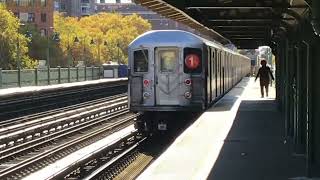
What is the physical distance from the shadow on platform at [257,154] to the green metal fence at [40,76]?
24735 millimetres

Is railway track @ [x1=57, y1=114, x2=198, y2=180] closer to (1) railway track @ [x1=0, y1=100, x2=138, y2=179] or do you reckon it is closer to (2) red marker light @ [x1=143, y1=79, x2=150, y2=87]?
(1) railway track @ [x1=0, y1=100, x2=138, y2=179]

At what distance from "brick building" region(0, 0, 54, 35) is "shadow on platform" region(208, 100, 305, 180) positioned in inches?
3399

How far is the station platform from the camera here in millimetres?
10723

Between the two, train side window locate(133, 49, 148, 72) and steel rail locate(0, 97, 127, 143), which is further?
train side window locate(133, 49, 148, 72)

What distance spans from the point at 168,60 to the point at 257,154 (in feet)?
23.6

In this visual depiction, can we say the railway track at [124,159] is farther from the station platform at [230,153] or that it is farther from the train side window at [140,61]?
the train side window at [140,61]

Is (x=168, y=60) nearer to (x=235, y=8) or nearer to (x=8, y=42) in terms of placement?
(x=235, y=8)

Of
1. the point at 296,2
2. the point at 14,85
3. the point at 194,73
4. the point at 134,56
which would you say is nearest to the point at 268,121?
the point at 194,73

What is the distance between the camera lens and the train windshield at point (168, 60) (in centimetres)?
1948

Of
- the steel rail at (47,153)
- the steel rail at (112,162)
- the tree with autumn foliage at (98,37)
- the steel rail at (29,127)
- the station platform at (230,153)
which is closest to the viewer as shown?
the station platform at (230,153)

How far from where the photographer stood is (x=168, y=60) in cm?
1961

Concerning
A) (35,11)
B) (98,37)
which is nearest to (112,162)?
(98,37)

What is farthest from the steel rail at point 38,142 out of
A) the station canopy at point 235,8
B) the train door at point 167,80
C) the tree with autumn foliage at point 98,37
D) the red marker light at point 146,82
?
the tree with autumn foliage at point 98,37

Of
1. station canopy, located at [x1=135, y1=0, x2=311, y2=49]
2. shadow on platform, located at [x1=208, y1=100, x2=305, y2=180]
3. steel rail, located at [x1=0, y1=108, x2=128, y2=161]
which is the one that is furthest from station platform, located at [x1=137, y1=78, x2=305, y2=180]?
steel rail, located at [x1=0, y1=108, x2=128, y2=161]
